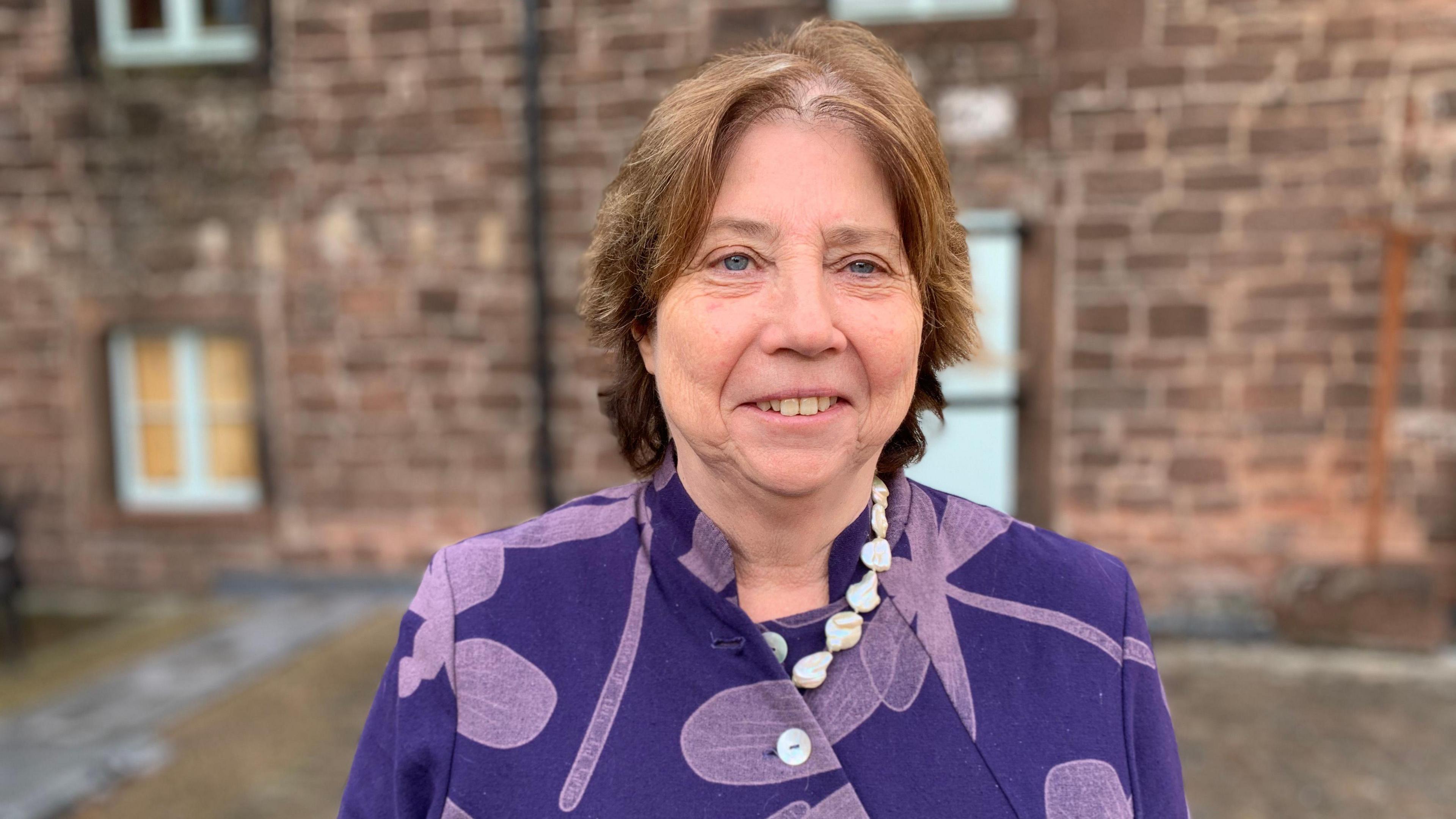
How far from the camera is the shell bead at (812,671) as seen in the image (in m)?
1.13

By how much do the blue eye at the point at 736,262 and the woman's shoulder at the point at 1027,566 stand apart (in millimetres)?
446

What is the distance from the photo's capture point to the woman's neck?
121cm

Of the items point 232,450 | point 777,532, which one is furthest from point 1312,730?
point 232,450

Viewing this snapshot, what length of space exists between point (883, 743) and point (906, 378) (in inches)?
17.0

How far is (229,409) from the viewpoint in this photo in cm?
614

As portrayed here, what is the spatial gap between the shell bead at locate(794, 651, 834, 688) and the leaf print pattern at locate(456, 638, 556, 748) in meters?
0.29

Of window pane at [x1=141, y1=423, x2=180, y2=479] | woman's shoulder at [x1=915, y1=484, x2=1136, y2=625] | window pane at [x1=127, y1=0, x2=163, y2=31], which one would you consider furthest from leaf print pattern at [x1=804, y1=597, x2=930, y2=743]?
window pane at [x1=127, y1=0, x2=163, y2=31]

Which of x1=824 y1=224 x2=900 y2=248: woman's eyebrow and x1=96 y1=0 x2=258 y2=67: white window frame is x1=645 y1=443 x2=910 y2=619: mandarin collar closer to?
x1=824 y1=224 x2=900 y2=248: woman's eyebrow

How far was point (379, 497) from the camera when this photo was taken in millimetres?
5930

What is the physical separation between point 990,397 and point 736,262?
4618mm

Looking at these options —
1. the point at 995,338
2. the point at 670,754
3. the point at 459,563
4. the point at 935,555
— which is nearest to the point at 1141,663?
the point at 935,555

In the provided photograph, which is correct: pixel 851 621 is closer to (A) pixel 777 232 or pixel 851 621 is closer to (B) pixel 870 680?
(B) pixel 870 680

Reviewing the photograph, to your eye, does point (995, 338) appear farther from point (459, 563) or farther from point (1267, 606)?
point (459, 563)

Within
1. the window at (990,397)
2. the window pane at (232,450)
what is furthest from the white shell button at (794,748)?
the window pane at (232,450)
